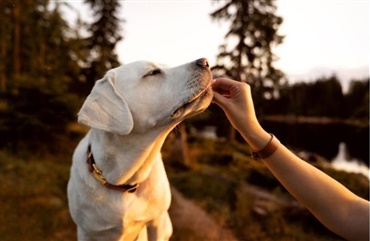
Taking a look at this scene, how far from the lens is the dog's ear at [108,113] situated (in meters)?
1.80

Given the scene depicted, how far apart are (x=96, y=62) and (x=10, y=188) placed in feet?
19.2

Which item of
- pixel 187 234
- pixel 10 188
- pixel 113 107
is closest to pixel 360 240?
pixel 113 107

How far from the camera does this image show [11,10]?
772cm

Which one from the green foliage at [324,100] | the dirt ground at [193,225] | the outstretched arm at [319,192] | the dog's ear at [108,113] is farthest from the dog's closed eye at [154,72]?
the green foliage at [324,100]

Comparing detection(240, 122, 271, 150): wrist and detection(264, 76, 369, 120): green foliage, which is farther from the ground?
detection(240, 122, 271, 150): wrist

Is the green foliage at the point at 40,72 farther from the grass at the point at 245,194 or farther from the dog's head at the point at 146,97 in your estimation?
the dog's head at the point at 146,97

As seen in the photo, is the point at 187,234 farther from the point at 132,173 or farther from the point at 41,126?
the point at 41,126

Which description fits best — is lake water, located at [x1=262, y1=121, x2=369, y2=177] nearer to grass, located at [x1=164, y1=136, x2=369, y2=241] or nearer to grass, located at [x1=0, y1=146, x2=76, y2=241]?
grass, located at [x1=164, y1=136, x2=369, y2=241]

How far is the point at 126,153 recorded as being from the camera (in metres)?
2.03

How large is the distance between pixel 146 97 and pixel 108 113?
24cm

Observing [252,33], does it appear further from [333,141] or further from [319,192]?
[333,141]

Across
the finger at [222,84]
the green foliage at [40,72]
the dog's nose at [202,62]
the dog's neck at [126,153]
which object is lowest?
the green foliage at [40,72]

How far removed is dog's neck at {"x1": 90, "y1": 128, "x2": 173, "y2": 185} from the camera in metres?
2.01

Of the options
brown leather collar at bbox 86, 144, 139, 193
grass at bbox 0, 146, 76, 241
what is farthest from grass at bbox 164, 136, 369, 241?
brown leather collar at bbox 86, 144, 139, 193
